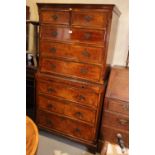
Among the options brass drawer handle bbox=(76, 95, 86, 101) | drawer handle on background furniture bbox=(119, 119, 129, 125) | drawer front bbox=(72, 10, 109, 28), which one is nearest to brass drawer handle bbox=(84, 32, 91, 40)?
drawer front bbox=(72, 10, 109, 28)

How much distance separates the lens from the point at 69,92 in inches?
84.9

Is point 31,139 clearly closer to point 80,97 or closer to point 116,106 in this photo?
point 80,97

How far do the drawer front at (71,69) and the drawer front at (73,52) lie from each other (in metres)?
0.07

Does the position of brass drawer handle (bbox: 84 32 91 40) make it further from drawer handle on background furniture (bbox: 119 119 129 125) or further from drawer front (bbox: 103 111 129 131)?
drawer handle on background furniture (bbox: 119 119 129 125)

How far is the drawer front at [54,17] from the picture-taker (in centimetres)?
196

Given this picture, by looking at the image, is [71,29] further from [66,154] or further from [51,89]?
[66,154]

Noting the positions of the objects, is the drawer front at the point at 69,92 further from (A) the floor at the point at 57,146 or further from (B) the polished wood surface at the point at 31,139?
(B) the polished wood surface at the point at 31,139

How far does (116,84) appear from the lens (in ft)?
6.85

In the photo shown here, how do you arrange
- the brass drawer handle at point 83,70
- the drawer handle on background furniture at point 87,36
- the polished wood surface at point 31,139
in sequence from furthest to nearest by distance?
the brass drawer handle at point 83,70 < the drawer handle on background furniture at point 87,36 < the polished wood surface at point 31,139

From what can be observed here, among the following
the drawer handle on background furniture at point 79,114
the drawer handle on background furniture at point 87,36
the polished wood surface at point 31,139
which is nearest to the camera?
the polished wood surface at point 31,139

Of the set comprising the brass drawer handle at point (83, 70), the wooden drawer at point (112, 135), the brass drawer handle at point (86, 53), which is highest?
the brass drawer handle at point (86, 53)

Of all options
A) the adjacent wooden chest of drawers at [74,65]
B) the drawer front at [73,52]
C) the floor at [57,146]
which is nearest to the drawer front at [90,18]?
the adjacent wooden chest of drawers at [74,65]
